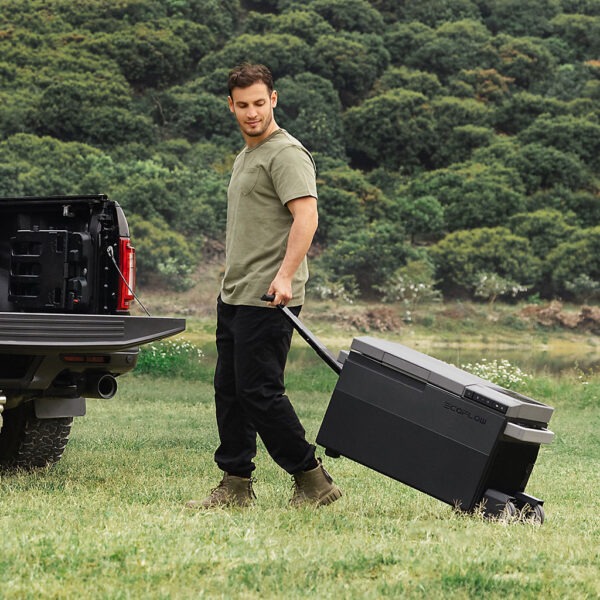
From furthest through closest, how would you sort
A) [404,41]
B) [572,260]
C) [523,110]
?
[404,41] < [523,110] < [572,260]

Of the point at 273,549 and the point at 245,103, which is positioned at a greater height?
the point at 245,103

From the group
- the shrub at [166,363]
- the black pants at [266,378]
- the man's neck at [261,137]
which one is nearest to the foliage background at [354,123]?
the shrub at [166,363]

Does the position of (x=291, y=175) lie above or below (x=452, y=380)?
above

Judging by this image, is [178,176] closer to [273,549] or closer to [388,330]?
[388,330]

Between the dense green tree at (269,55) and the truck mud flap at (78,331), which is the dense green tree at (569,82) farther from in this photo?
the truck mud flap at (78,331)

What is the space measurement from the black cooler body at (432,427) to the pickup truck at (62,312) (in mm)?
1189

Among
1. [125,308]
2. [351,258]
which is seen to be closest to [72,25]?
[351,258]

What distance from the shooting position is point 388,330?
3591 centimetres

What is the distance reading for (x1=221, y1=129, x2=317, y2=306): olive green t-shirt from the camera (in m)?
5.00

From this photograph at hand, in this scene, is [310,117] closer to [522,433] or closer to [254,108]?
[254,108]

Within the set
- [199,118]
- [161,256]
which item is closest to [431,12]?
[199,118]

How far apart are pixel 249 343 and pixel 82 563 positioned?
1359 millimetres

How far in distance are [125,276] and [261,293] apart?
4.45 feet

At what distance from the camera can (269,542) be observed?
416cm
